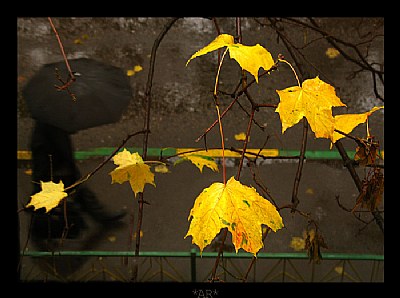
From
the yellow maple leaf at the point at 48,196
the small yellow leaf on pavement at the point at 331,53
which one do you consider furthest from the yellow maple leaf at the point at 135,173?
the small yellow leaf on pavement at the point at 331,53

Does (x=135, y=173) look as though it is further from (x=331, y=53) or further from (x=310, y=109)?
(x=331, y=53)

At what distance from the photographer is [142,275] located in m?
1.30

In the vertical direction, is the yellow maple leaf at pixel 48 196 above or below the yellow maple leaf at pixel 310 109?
below

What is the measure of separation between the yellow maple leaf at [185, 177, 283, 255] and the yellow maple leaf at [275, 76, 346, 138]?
120 mm

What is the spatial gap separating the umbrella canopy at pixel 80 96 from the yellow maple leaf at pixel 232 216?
31.2 inches

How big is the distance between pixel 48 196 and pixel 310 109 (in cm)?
54

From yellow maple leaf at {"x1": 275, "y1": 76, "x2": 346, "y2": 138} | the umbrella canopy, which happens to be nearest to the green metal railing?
the umbrella canopy

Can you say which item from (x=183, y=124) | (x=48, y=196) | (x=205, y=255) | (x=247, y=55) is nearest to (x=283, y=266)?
(x=205, y=255)

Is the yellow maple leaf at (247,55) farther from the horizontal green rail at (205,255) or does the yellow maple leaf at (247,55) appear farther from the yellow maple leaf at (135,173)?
the horizontal green rail at (205,255)

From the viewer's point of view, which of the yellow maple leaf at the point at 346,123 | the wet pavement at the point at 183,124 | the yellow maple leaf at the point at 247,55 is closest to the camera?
the yellow maple leaf at the point at 247,55

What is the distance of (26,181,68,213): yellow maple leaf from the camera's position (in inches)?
32.4

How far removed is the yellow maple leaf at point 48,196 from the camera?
32.4 inches

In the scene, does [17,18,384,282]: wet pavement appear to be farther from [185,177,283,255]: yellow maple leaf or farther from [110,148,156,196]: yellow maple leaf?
[185,177,283,255]: yellow maple leaf

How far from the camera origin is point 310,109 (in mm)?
610
